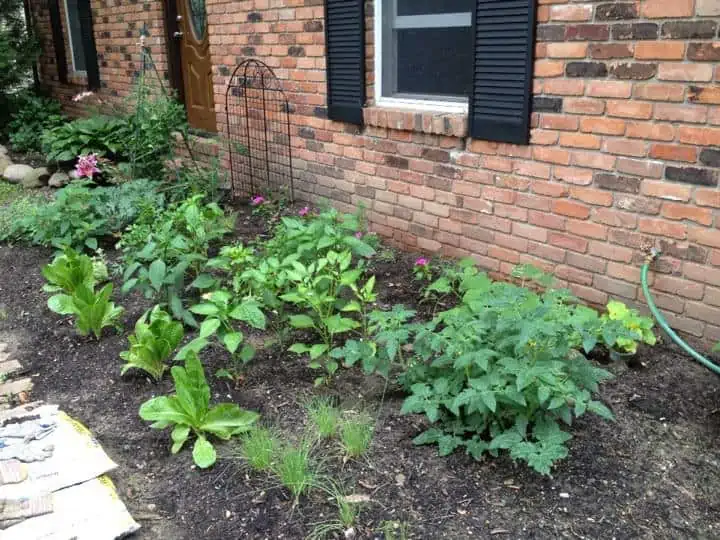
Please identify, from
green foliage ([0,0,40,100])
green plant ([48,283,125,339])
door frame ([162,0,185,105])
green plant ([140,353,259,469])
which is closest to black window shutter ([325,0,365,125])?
green plant ([48,283,125,339])

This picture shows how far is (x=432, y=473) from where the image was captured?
231cm

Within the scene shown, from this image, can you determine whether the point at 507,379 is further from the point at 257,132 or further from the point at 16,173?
the point at 16,173

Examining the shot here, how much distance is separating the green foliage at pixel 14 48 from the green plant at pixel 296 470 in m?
9.03

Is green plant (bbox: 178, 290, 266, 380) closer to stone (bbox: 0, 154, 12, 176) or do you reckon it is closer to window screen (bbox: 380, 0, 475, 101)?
window screen (bbox: 380, 0, 475, 101)

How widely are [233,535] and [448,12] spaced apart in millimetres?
3111

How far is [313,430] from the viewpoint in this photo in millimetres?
2539

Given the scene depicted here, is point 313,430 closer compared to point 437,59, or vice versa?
point 313,430

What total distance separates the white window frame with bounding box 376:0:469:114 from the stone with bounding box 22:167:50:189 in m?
4.53

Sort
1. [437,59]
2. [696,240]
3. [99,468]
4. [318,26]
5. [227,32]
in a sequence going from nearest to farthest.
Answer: [99,468] → [696,240] → [437,59] → [318,26] → [227,32]

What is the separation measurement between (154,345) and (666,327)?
2.24 metres

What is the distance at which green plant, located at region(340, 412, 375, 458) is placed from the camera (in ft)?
7.82

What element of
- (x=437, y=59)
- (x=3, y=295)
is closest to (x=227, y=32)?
(x=437, y=59)

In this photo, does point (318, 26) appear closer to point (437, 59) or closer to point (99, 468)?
point (437, 59)

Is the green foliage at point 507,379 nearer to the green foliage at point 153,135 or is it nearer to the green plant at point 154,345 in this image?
the green plant at point 154,345
